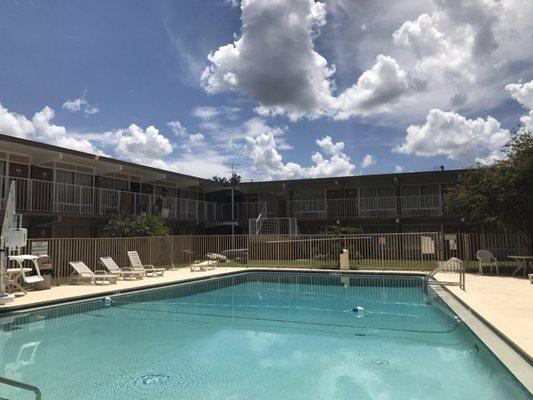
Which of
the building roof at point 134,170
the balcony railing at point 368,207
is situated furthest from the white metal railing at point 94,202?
the balcony railing at point 368,207

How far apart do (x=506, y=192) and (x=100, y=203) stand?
691 inches

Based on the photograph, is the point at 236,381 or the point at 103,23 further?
the point at 103,23

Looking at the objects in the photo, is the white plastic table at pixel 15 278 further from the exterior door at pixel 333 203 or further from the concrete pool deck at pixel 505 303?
the exterior door at pixel 333 203

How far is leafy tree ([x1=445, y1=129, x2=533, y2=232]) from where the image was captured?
1669 centimetres

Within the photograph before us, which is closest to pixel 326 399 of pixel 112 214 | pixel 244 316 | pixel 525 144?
pixel 244 316

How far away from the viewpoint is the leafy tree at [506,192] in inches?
657

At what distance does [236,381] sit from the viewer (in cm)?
636

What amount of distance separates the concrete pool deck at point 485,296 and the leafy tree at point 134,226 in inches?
121

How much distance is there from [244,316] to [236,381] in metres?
4.89

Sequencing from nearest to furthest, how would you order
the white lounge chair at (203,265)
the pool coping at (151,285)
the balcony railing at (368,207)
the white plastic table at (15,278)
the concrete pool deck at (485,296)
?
the concrete pool deck at (485,296) < the pool coping at (151,285) < the white plastic table at (15,278) < the white lounge chair at (203,265) < the balcony railing at (368,207)

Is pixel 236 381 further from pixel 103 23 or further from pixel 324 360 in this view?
pixel 103 23

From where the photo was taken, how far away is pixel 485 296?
39.0ft

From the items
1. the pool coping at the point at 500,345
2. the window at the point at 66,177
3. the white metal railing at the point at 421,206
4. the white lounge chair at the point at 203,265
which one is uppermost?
the window at the point at 66,177

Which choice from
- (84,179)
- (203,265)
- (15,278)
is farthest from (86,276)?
(84,179)
